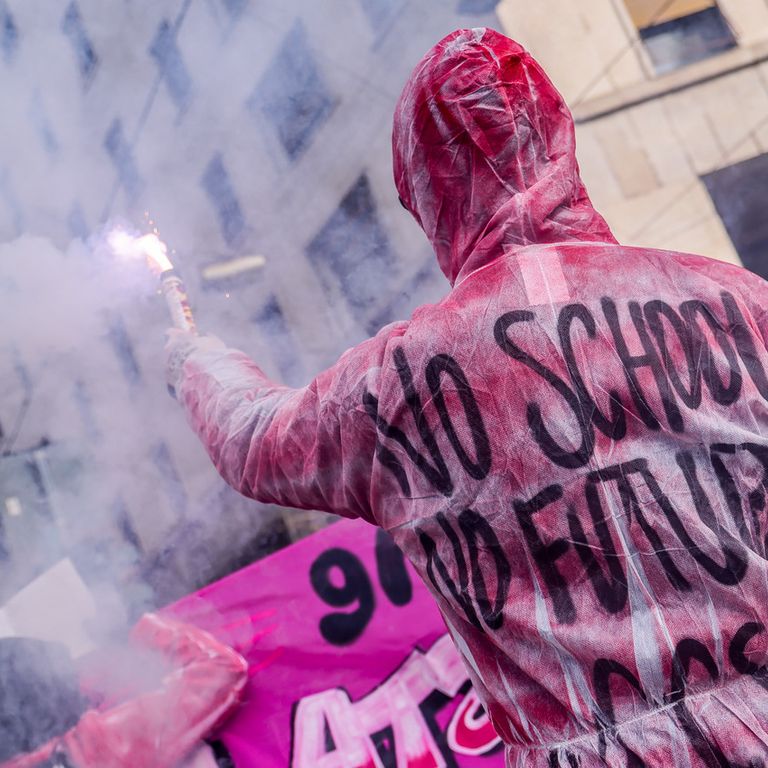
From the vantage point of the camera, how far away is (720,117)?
327cm

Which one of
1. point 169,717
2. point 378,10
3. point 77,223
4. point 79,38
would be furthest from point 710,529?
point 79,38

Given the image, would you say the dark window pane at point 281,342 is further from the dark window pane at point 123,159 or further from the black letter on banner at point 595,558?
the black letter on banner at point 595,558

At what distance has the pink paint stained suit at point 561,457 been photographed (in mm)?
938

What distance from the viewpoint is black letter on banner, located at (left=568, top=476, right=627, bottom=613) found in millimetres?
961

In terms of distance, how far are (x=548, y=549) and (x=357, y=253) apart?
2282mm

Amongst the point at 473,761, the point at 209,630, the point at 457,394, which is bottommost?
the point at 473,761

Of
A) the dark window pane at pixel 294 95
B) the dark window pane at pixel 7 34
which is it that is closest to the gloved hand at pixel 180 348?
the dark window pane at pixel 294 95

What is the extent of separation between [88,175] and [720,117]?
2.64m

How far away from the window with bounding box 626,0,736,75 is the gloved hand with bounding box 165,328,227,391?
9.05 ft

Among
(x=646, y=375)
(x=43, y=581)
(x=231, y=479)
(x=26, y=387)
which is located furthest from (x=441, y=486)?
(x=26, y=387)

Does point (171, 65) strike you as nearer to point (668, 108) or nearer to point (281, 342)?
point (281, 342)

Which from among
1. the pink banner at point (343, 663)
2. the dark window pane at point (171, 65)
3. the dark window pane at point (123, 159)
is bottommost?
the pink banner at point (343, 663)

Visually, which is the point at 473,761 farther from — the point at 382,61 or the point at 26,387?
the point at 382,61

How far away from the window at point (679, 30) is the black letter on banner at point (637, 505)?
295cm
